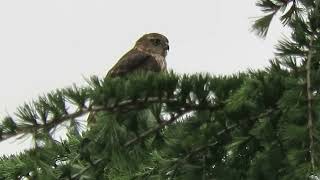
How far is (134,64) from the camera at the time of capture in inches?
365

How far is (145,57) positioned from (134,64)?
47 centimetres

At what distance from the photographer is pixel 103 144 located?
164 inches

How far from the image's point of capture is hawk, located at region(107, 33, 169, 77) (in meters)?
9.04

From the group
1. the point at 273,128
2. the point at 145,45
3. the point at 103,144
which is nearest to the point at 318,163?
the point at 273,128

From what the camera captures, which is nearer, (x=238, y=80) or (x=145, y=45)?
(x=238, y=80)

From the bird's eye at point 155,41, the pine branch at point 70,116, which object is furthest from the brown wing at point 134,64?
the pine branch at point 70,116

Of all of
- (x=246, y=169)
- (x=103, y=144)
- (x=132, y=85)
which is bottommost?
(x=246, y=169)

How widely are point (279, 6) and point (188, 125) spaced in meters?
1.54

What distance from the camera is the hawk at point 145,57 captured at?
29.7ft

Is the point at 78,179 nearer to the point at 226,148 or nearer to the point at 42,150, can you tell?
the point at 42,150

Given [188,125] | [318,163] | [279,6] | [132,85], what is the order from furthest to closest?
1. [279,6]
2. [188,125]
3. [132,85]
4. [318,163]

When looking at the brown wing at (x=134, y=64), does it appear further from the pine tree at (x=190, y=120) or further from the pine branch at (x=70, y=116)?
the pine branch at (x=70, y=116)

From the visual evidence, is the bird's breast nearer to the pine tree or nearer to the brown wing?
the brown wing

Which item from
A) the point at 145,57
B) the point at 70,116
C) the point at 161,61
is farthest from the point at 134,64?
Result: the point at 70,116
